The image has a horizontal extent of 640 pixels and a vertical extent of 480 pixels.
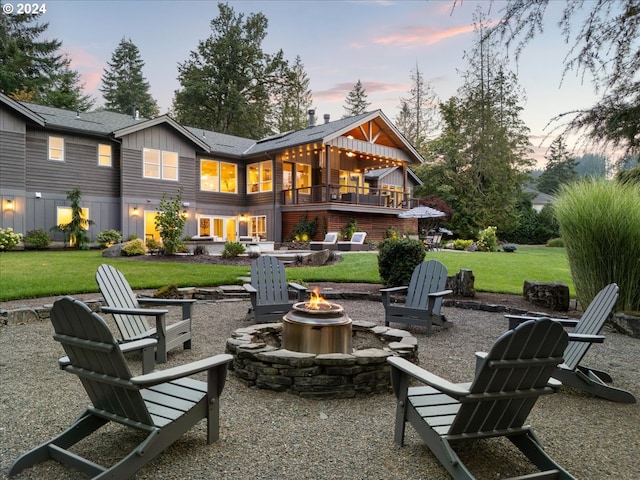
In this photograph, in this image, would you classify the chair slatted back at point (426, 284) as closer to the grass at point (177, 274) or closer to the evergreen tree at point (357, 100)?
the grass at point (177, 274)

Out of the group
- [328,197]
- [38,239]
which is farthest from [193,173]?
[38,239]

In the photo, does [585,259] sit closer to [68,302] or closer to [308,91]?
[68,302]

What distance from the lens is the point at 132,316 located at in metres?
4.46

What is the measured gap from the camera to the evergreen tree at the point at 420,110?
122 feet

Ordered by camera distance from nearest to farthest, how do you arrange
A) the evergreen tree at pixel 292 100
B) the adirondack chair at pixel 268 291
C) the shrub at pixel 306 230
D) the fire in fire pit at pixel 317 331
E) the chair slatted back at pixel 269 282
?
the fire in fire pit at pixel 317 331
the adirondack chair at pixel 268 291
the chair slatted back at pixel 269 282
the shrub at pixel 306 230
the evergreen tree at pixel 292 100

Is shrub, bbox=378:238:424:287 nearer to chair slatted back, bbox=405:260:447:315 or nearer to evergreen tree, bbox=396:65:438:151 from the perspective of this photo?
chair slatted back, bbox=405:260:447:315

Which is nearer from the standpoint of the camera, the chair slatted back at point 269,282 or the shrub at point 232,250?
the chair slatted back at point 269,282

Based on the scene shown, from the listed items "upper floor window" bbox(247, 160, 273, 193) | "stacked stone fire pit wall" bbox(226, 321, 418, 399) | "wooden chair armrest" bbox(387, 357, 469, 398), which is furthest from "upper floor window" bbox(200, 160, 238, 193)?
"wooden chair armrest" bbox(387, 357, 469, 398)

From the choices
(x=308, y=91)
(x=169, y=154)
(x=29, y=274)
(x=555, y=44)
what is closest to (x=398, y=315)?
(x=555, y=44)

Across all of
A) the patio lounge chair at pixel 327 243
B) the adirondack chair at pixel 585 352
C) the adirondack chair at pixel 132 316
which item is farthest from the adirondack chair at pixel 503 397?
the patio lounge chair at pixel 327 243

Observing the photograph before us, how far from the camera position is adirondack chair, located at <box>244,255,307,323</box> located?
582 cm

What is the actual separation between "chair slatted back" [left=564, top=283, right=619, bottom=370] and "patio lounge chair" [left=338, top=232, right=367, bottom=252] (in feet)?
46.0

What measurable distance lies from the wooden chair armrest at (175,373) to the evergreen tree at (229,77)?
3493 centimetres

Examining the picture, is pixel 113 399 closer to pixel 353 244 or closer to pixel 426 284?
pixel 426 284
